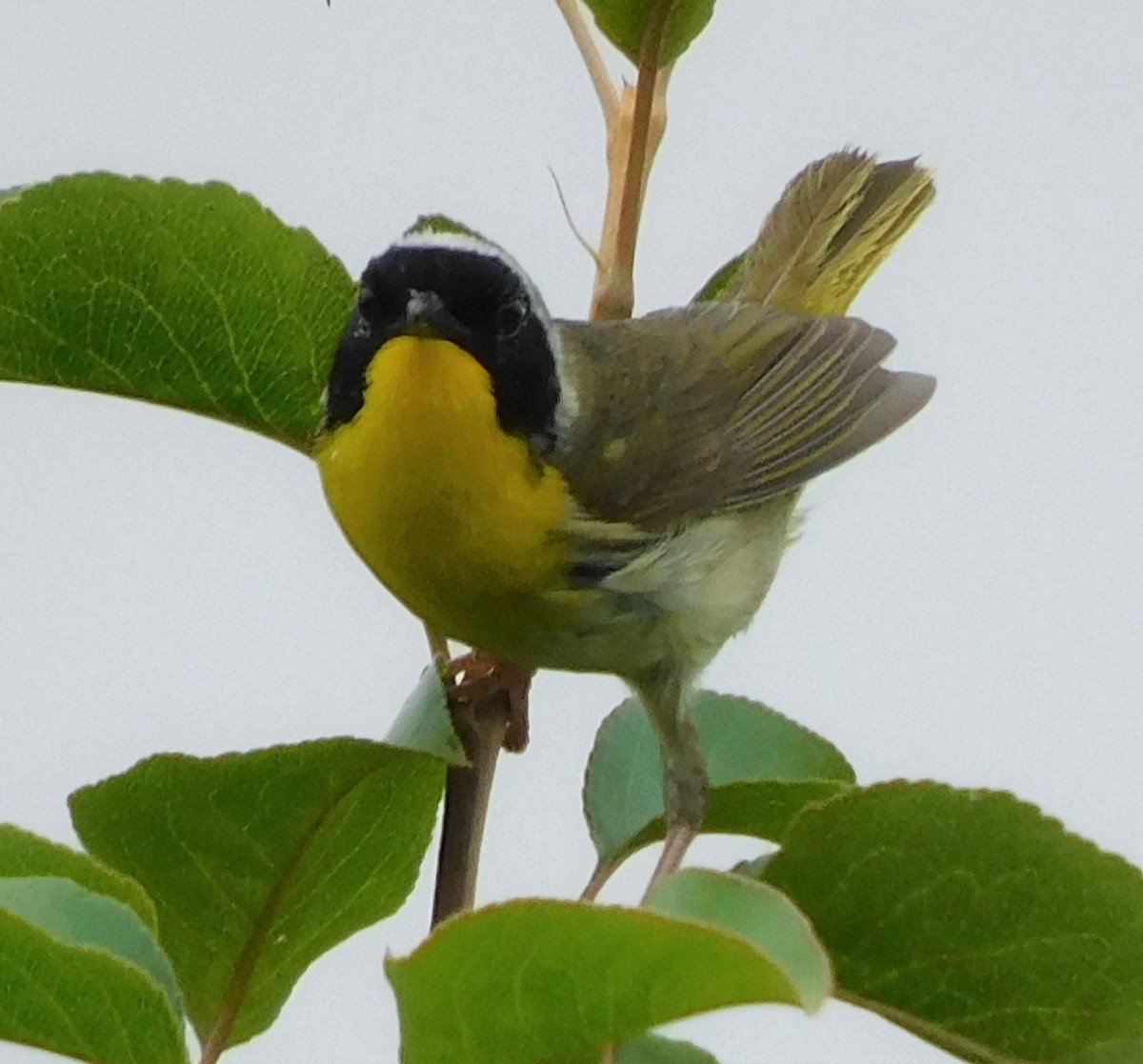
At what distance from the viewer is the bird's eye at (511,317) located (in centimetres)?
150

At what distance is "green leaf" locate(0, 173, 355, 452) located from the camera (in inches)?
46.2

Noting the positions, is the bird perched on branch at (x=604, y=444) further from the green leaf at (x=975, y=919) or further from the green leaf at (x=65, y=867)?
the green leaf at (x=65, y=867)

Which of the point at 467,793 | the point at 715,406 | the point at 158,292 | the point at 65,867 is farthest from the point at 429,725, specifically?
the point at 715,406

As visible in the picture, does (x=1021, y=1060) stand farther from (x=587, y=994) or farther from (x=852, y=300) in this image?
(x=852, y=300)

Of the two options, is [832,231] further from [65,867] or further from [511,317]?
[65,867]

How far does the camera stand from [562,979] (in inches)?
32.0

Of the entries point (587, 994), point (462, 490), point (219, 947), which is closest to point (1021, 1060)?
point (587, 994)

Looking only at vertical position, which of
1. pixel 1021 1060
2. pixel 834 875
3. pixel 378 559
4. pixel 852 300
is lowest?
pixel 1021 1060

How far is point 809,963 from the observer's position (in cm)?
74

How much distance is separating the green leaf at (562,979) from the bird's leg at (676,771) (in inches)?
12.4

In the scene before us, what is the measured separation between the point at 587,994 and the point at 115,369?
0.65 m

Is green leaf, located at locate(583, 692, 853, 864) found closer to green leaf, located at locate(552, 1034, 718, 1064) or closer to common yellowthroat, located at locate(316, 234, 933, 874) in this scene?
common yellowthroat, located at locate(316, 234, 933, 874)

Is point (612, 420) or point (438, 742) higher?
point (612, 420)

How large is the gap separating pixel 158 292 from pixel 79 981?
0.51 meters
